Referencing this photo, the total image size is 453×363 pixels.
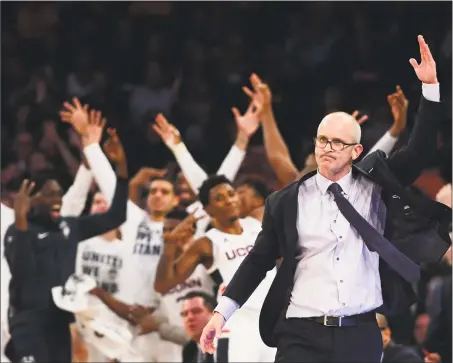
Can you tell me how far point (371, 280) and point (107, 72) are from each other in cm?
655

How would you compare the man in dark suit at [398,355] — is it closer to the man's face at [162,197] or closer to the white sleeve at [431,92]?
the man's face at [162,197]

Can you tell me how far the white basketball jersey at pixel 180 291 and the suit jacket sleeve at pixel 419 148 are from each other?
3.24m

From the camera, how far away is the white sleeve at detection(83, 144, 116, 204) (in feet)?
23.2

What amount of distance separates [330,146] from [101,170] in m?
3.78

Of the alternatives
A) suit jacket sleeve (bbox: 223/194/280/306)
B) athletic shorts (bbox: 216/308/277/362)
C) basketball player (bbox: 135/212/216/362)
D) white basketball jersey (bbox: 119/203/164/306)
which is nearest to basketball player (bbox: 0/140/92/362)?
white basketball jersey (bbox: 119/203/164/306)

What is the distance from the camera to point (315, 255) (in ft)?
11.7

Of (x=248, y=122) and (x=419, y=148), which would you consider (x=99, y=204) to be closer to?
(x=248, y=122)

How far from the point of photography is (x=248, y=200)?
6.54 meters

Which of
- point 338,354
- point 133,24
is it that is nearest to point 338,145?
point 338,354

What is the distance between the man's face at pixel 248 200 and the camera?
646 centimetres

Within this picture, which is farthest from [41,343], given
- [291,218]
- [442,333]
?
[291,218]

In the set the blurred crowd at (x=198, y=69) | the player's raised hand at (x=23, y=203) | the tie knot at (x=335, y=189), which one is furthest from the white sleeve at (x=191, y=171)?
the tie knot at (x=335, y=189)

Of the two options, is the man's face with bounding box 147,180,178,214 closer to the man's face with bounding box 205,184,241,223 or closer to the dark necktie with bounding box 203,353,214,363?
the man's face with bounding box 205,184,241,223

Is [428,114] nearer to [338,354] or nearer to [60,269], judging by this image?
[338,354]
